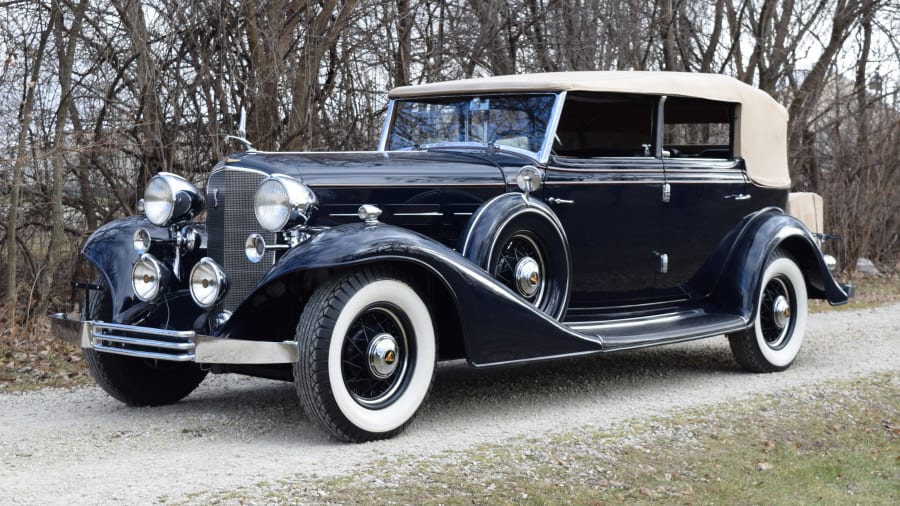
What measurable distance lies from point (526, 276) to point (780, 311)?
2296mm

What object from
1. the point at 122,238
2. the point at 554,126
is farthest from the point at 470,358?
the point at 122,238

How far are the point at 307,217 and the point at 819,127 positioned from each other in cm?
1090

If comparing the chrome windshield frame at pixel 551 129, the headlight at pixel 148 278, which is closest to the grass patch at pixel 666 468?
the chrome windshield frame at pixel 551 129

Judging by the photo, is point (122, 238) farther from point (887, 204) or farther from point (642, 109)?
point (887, 204)

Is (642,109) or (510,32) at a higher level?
(510,32)

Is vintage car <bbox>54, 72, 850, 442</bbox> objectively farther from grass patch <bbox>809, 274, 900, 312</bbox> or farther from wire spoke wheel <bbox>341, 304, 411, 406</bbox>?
grass patch <bbox>809, 274, 900, 312</bbox>

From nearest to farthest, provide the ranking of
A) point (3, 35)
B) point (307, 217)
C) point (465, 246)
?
point (307, 217)
point (465, 246)
point (3, 35)

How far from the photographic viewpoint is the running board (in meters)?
5.83

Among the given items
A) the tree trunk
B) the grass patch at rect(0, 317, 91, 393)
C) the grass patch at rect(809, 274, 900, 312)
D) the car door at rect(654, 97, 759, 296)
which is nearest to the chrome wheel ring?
the car door at rect(654, 97, 759, 296)

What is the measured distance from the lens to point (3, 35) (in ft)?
27.9

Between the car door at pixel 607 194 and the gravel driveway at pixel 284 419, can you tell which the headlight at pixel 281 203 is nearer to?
the gravel driveway at pixel 284 419

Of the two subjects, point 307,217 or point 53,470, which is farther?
point 307,217

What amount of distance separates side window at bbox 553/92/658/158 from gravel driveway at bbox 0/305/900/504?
1460 mm

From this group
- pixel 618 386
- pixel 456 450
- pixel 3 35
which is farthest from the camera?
pixel 3 35
